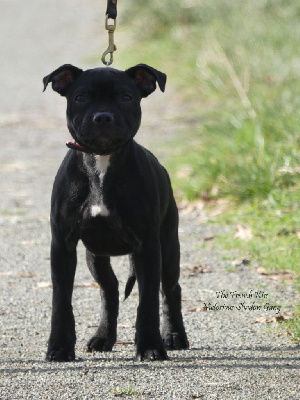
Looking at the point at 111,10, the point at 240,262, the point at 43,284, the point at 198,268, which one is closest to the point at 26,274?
the point at 43,284

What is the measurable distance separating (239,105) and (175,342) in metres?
6.82

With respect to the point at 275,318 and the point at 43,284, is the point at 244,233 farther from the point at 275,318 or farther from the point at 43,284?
the point at 275,318

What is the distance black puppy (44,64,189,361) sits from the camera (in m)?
4.85

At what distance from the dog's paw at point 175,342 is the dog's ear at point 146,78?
138 cm

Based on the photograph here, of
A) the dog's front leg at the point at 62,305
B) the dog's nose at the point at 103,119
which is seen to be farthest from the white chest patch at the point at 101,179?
the dog's nose at the point at 103,119

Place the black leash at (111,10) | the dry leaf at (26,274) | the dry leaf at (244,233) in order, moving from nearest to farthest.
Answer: the black leash at (111,10)
the dry leaf at (26,274)
the dry leaf at (244,233)

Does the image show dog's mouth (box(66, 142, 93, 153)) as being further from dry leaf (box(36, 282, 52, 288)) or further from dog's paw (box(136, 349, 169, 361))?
dry leaf (box(36, 282, 52, 288))

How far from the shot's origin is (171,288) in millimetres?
5488

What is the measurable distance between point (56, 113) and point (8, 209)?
6.52 m

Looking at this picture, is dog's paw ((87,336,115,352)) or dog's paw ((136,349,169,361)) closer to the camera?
dog's paw ((136,349,169,361))

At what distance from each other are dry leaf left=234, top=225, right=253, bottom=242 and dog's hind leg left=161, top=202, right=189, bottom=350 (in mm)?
2836

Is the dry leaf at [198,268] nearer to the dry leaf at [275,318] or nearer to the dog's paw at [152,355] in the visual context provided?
the dry leaf at [275,318]

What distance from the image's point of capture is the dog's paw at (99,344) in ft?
17.4

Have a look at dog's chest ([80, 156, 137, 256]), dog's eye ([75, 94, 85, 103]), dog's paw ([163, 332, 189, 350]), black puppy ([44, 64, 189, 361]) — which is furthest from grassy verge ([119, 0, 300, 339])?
dog's eye ([75, 94, 85, 103])
